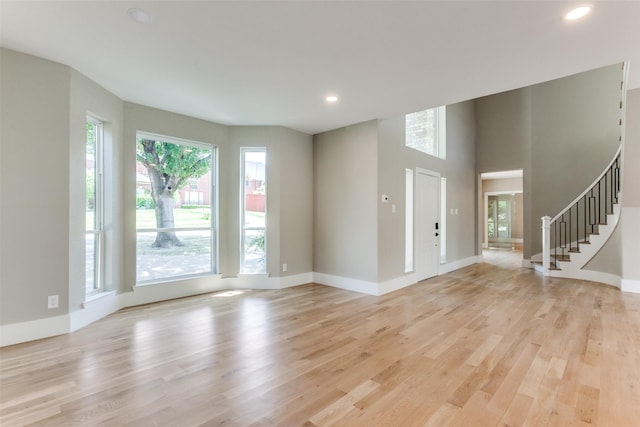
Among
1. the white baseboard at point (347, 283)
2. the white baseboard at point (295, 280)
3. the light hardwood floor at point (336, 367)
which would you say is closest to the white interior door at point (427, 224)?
the white baseboard at point (347, 283)

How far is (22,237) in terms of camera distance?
2881 millimetres

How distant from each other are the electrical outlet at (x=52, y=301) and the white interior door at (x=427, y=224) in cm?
517

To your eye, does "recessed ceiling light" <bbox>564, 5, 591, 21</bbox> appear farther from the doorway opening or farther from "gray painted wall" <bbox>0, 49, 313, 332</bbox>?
the doorway opening

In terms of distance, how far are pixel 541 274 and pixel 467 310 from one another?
3637 mm

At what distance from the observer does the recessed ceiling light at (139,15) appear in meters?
2.15

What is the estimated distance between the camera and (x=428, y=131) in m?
6.32

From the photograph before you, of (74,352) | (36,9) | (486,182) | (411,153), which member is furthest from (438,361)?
(486,182)

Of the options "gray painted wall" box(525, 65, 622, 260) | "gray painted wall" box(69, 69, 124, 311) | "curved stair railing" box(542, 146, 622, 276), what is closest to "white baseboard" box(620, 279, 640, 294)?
"curved stair railing" box(542, 146, 622, 276)

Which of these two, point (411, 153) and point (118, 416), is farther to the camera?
point (411, 153)

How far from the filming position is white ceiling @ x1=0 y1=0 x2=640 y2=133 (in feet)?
7.02

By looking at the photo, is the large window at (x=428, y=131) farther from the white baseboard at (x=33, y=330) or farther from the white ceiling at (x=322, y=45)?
the white baseboard at (x=33, y=330)

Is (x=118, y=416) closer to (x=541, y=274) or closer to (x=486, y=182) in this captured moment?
(x=541, y=274)

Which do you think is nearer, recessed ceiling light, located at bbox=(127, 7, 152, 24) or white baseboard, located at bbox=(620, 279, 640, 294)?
recessed ceiling light, located at bbox=(127, 7, 152, 24)

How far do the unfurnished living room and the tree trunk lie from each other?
3cm
